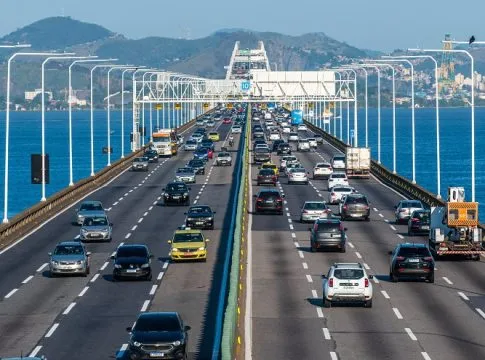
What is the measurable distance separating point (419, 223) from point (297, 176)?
3422 cm

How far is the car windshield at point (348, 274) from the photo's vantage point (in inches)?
1695

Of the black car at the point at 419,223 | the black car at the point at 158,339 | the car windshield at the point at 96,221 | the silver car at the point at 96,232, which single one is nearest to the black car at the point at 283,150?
the black car at the point at 419,223

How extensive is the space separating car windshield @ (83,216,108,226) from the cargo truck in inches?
615

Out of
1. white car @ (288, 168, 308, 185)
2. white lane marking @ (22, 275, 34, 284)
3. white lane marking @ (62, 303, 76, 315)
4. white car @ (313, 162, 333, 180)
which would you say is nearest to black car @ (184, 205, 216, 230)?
white lane marking @ (22, 275, 34, 284)

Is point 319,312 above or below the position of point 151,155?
below

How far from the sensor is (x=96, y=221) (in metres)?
65.8

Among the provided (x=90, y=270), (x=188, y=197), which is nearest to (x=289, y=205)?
(x=188, y=197)

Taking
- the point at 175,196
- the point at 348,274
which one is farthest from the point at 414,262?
the point at 175,196

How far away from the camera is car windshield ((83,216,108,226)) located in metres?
65.4

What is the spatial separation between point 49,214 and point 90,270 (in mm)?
24243

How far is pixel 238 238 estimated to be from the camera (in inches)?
2191

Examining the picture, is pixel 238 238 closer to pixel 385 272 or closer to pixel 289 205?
pixel 385 272

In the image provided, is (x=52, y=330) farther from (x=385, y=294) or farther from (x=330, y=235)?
(x=330, y=235)

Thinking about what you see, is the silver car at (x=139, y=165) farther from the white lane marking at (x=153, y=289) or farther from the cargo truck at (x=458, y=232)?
the white lane marking at (x=153, y=289)
